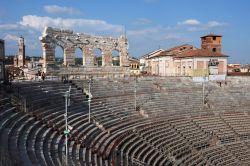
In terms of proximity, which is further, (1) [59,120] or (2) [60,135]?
(1) [59,120]

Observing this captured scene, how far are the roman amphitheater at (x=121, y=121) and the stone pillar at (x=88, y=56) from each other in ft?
2.02

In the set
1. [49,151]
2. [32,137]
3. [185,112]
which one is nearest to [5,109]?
[32,137]

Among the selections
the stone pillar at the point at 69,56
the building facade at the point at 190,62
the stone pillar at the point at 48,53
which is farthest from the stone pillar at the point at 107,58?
the building facade at the point at 190,62

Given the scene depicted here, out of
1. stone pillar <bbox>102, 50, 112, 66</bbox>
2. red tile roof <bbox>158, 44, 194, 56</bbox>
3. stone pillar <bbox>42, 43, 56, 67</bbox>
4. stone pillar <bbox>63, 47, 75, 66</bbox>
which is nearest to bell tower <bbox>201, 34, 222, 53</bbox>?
red tile roof <bbox>158, 44, 194, 56</bbox>

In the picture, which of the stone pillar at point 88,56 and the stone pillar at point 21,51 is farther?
the stone pillar at point 21,51

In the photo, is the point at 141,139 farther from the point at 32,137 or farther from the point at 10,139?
the point at 10,139

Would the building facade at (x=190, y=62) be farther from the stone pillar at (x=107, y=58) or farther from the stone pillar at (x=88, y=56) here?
the stone pillar at (x=88, y=56)

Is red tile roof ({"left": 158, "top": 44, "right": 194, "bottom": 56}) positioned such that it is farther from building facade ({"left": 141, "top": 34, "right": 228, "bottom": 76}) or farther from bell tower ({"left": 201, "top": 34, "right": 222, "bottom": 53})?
bell tower ({"left": 201, "top": 34, "right": 222, "bottom": 53})

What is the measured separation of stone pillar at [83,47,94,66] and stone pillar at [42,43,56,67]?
3658 mm

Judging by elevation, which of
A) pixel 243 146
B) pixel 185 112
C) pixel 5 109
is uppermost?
pixel 5 109

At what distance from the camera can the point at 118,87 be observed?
30.0 m

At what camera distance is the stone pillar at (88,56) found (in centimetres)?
3275

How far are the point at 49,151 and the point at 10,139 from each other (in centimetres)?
174

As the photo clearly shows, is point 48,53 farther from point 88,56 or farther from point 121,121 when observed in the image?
point 121,121
